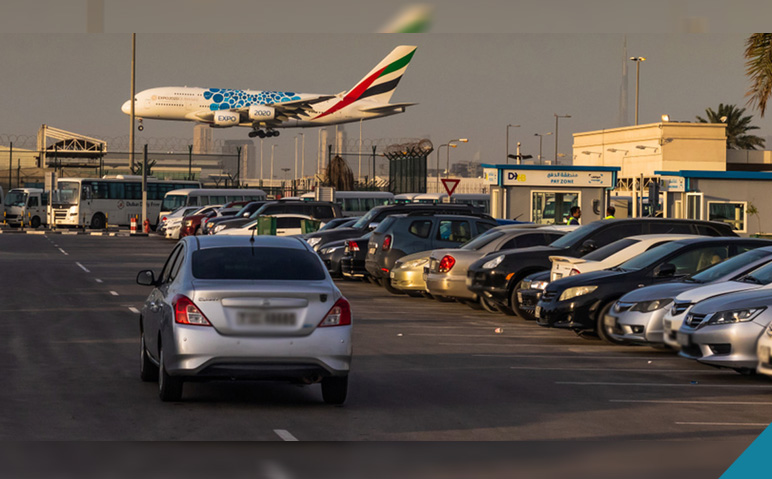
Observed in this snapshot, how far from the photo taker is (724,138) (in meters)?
81.9

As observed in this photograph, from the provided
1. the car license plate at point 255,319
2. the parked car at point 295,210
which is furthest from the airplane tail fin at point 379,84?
the car license plate at point 255,319

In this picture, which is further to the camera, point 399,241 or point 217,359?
point 399,241

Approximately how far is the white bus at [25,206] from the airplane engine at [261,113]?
13.6m

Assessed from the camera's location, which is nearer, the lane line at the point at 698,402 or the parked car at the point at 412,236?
the lane line at the point at 698,402

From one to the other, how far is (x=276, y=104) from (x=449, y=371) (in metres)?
64.5

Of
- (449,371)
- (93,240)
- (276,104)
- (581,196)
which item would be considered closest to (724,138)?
(276,104)

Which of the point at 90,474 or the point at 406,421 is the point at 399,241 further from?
the point at 90,474

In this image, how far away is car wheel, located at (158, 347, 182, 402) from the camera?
10492 mm

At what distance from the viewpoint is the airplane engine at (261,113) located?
2948 inches

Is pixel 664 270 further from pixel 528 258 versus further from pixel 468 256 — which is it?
pixel 468 256

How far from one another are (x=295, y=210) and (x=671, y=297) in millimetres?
27580

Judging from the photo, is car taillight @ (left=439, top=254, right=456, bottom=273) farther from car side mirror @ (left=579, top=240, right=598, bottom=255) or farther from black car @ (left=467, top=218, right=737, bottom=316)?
car side mirror @ (left=579, top=240, right=598, bottom=255)

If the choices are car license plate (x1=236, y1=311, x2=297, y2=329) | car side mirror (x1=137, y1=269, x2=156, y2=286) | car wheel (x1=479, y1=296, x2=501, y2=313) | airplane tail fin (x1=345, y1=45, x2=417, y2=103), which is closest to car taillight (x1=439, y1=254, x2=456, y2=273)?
car wheel (x1=479, y1=296, x2=501, y2=313)

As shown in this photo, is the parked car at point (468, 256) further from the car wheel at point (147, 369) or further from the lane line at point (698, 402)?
the car wheel at point (147, 369)
